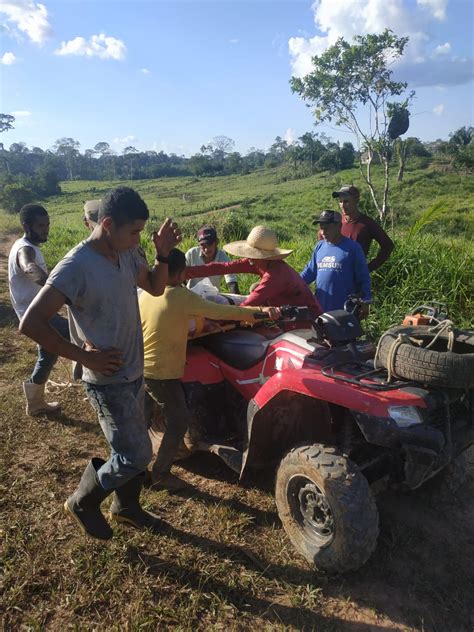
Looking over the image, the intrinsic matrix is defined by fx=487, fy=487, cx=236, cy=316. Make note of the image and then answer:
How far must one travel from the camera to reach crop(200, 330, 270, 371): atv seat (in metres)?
3.29

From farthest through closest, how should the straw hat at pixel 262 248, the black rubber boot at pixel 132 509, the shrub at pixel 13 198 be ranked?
the shrub at pixel 13 198 → the straw hat at pixel 262 248 → the black rubber boot at pixel 132 509

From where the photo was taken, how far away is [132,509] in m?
2.93

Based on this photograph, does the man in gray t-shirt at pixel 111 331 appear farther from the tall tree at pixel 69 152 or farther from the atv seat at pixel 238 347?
the tall tree at pixel 69 152

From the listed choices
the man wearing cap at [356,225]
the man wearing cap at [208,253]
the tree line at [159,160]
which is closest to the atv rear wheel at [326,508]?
the man wearing cap at [208,253]

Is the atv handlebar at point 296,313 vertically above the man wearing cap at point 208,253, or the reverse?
the man wearing cap at point 208,253

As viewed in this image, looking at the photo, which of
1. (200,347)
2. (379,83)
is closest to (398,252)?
(200,347)

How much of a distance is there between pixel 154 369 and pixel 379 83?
14875mm

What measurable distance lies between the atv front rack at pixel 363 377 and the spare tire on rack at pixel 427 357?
2.3 inches

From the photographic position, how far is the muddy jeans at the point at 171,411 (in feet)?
10.8

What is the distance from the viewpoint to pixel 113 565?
8.73 ft

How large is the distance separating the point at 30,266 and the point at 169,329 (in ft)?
5.32

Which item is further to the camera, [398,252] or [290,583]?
[398,252]

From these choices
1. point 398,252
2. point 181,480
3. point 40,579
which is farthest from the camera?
point 398,252

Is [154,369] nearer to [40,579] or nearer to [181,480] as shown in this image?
[181,480]
